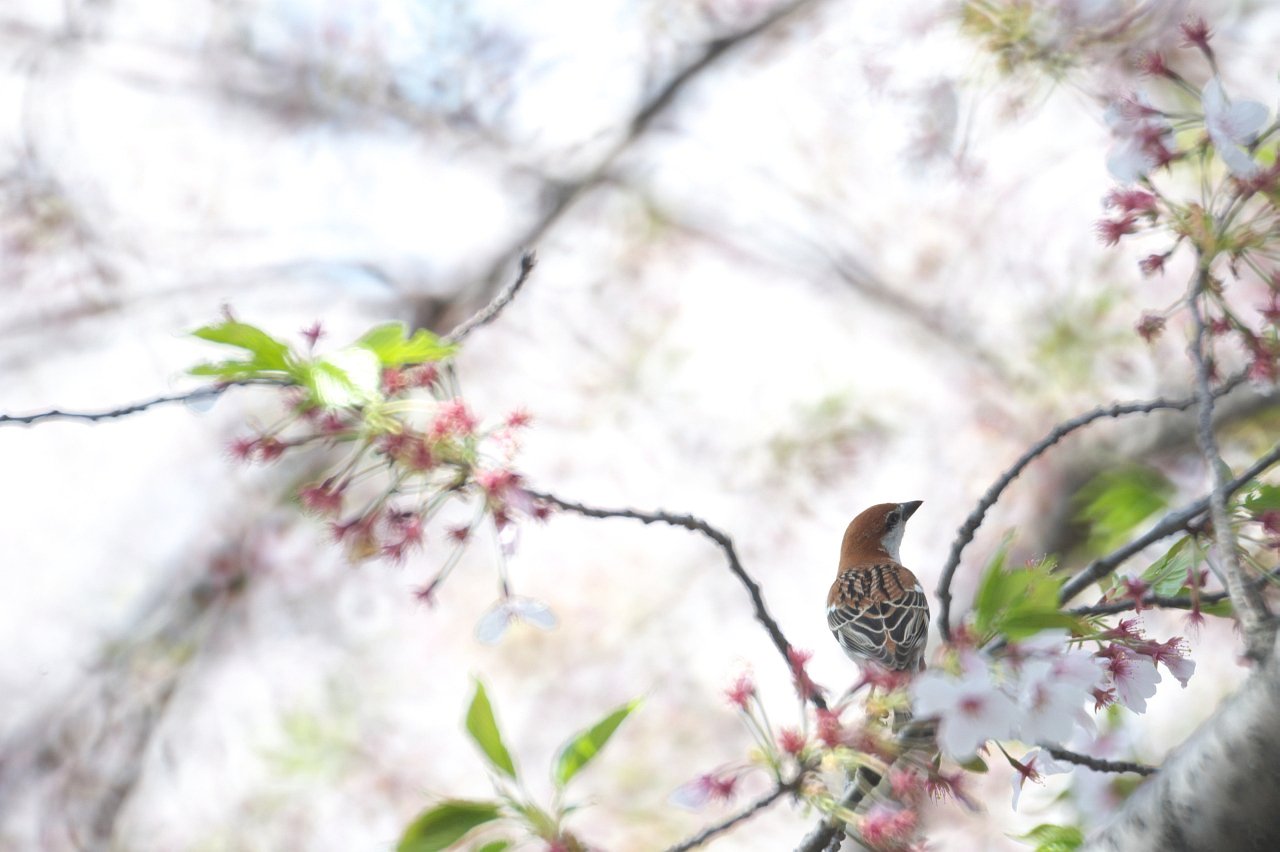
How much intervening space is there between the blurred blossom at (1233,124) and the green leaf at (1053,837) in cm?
51

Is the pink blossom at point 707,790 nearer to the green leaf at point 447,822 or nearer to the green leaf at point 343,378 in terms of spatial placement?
the green leaf at point 447,822

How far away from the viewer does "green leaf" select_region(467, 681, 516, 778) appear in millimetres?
707

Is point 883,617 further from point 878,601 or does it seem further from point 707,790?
point 707,790

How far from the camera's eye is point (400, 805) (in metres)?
2.97

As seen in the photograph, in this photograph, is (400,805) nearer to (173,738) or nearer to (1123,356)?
(173,738)

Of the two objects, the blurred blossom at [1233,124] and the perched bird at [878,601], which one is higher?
the blurred blossom at [1233,124]

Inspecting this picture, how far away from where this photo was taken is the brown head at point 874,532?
4.74 ft

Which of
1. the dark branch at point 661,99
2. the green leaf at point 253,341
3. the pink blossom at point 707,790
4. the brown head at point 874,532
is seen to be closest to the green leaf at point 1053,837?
the pink blossom at point 707,790

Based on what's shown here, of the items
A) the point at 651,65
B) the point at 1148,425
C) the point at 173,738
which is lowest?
the point at 1148,425

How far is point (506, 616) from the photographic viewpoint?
0.85 meters

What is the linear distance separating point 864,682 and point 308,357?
1.47ft

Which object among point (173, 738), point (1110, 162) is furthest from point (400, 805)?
point (1110, 162)

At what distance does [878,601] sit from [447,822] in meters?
0.65

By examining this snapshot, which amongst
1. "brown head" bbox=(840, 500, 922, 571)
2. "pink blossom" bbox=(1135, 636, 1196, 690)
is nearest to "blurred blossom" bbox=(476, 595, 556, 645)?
"pink blossom" bbox=(1135, 636, 1196, 690)
